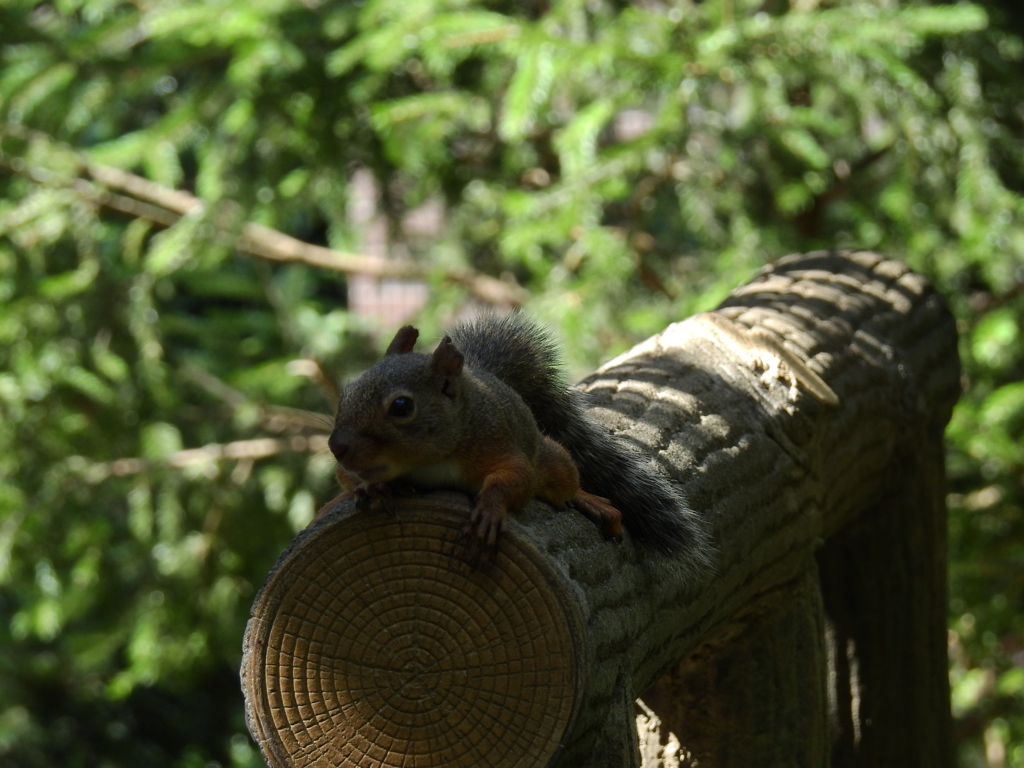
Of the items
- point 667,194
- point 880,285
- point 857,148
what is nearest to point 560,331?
point 667,194

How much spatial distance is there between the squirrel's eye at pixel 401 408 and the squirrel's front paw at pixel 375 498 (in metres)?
0.11

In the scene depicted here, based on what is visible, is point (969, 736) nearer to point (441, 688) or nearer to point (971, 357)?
point (971, 357)

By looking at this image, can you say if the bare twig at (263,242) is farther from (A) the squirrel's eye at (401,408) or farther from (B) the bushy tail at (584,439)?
(A) the squirrel's eye at (401,408)

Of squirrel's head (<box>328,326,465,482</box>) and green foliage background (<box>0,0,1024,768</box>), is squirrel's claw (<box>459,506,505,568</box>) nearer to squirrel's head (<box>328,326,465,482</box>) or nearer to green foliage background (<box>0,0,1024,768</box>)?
squirrel's head (<box>328,326,465,482</box>)

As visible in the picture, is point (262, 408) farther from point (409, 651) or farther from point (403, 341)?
point (409, 651)

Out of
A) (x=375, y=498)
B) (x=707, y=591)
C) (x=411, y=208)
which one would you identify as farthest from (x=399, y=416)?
(x=411, y=208)

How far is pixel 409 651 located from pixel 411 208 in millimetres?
2855

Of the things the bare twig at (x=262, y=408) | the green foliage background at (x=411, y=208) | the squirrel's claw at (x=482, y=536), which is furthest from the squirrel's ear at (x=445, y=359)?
the bare twig at (x=262, y=408)

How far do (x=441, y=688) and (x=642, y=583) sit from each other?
12.1 inches

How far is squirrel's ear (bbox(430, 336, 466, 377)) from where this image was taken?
1.29m

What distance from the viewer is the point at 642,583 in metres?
1.32

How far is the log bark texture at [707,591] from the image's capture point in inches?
43.8

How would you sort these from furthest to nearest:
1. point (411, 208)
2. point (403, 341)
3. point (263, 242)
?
point (263, 242), point (411, 208), point (403, 341)

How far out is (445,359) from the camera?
4.22ft
